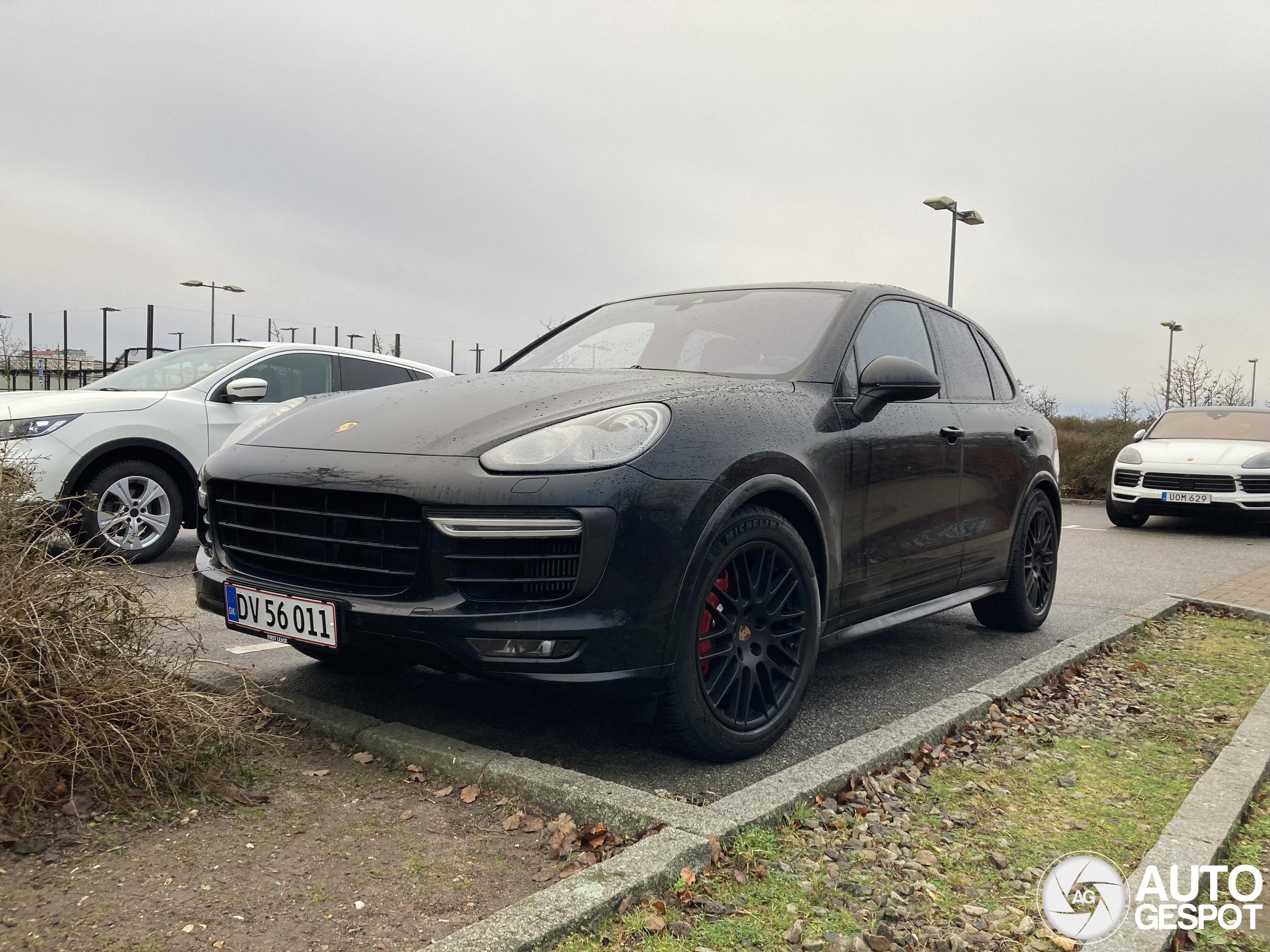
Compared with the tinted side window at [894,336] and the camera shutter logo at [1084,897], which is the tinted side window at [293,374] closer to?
the tinted side window at [894,336]

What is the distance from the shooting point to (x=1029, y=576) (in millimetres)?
5738

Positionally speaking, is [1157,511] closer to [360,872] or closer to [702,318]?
[702,318]

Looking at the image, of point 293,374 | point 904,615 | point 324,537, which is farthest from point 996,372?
point 293,374

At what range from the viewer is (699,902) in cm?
233

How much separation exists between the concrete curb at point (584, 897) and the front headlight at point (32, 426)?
5910mm

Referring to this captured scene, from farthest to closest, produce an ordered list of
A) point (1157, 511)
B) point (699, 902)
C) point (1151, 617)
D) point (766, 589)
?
point (1157, 511) < point (1151, 617) < point (766, 589) < point (699, 902)

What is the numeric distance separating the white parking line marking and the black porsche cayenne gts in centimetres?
74

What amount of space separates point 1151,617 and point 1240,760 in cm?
302

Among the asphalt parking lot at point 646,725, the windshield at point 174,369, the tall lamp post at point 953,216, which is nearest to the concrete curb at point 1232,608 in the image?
the asphalt parking lot at point 646,725

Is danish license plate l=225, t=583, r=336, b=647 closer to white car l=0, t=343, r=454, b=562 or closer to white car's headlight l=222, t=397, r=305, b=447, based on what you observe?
white car's headlight l=222, t=397, r=305, b=447

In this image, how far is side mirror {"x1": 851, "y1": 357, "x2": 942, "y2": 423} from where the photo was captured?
3.83 meters

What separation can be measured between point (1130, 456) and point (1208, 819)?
11.4m

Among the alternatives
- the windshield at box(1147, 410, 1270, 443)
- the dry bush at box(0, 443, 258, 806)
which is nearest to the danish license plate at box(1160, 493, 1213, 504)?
the windshield at box(1147, 410, 1270, 443)

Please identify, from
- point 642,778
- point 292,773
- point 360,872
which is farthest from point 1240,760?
point 292,773
